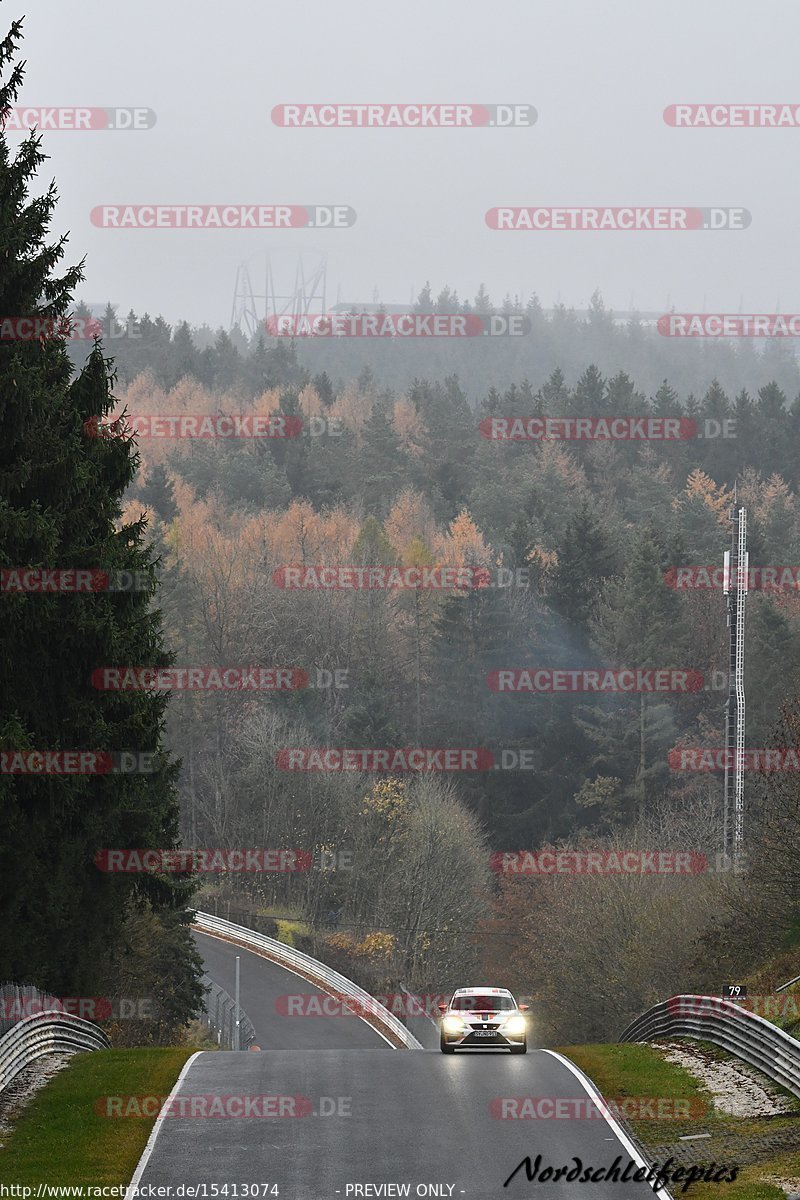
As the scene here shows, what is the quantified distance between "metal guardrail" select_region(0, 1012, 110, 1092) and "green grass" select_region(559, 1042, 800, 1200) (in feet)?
26.6

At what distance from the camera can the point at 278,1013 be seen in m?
55.3

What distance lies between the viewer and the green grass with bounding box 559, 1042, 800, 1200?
16172mm

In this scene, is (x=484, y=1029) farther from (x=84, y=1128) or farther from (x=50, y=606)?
(x=50, y=606)

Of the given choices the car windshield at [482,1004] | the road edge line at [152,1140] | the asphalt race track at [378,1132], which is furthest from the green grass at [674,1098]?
the road edge line at [152,1140]

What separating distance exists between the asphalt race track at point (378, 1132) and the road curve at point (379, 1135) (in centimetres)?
2

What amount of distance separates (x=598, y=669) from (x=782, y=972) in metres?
50.3

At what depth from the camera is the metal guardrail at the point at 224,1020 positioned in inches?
2023

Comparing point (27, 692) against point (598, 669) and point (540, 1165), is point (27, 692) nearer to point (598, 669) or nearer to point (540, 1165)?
point (540, 1165)

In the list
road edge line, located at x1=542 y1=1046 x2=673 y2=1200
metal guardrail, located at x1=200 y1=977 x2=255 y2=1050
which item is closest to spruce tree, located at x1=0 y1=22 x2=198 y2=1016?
road edge line, located at x1=542 y1=1046 x2=673 y2=1200

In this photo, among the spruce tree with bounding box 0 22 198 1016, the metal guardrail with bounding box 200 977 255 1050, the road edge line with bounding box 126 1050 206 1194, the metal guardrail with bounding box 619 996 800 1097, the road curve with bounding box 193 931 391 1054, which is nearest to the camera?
the road edge line with bounding box 126 1050 206 1194

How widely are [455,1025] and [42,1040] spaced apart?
6.89 metres

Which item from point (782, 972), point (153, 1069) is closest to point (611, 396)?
point (782, 972)

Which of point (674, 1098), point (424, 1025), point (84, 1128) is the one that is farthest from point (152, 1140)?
point (424, 1025)

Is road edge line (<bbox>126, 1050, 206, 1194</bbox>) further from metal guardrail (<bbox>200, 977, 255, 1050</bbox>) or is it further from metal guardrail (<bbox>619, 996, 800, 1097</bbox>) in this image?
metal guardrail (<bbox>200, 977, 255, 1050</bbox>)
